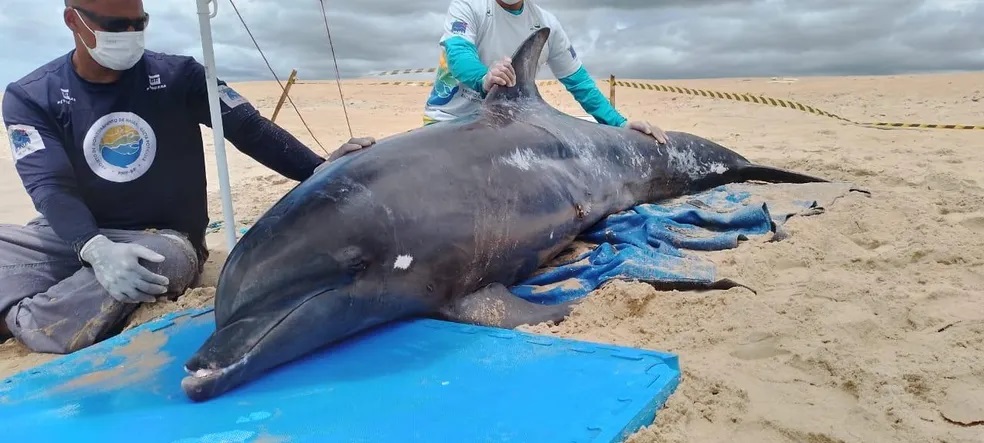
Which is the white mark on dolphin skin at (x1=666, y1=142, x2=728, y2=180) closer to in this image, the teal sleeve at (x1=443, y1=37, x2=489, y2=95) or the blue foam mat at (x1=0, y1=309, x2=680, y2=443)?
the teal sleeve at (x1=443, y1=37, x2=489, y2=95)

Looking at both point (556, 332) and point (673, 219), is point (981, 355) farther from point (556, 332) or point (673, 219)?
point (673, 219)

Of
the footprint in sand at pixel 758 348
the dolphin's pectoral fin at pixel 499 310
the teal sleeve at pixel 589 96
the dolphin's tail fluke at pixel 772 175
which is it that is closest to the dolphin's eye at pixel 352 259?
the dolphin's pectoral fin at pixel 499 310

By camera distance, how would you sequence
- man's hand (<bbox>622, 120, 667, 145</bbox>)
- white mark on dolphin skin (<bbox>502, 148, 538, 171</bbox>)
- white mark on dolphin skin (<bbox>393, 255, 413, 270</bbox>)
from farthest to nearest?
1. man's hand (<bbox>622, 120, 667, 145</bbox>)
2. white mark on dolphin skin (<bbox>502, 148, 538, 171</bbox>)
3. white mark on dolphin skin (<bbox>393, 255, 413, 270</bbox>)

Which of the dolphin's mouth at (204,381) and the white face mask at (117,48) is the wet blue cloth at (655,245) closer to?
the dolphin's mouth at (204,381)

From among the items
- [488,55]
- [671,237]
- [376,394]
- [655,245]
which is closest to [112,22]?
[376,394]

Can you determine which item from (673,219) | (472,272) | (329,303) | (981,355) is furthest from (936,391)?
(673,219)

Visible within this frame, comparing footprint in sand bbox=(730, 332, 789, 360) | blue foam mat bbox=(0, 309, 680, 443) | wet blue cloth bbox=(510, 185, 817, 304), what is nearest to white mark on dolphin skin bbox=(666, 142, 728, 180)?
wet blue cloth bbox=(510, 185, 817, 304)

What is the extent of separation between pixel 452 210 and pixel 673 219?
2.10 m

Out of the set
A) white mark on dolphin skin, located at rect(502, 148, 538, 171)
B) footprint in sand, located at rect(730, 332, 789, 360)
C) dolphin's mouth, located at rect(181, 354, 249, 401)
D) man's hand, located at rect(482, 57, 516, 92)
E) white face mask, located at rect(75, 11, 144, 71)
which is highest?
white face mask, located at rect(75, 11, 144, 71)

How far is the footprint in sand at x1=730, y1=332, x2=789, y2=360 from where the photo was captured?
9.82 feet

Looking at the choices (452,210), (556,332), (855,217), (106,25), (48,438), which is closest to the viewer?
(48,438)

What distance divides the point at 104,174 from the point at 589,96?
406 centimetres

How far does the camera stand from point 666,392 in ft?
8.37

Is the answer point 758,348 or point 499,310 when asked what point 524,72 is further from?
point 758,348
